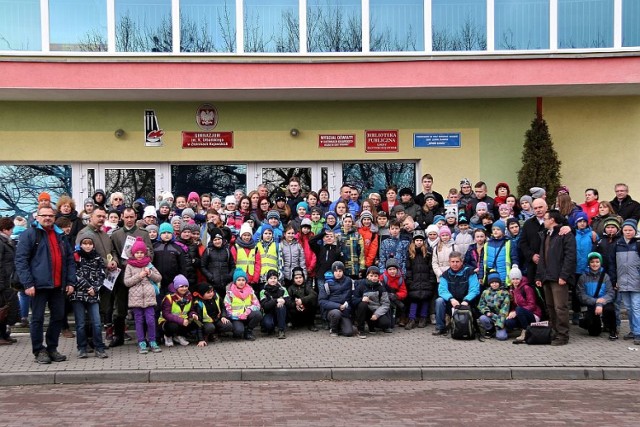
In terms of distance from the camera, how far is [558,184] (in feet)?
51.0

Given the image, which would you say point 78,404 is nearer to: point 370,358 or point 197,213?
point 370,358

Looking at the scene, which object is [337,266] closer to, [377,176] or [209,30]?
[377,176]

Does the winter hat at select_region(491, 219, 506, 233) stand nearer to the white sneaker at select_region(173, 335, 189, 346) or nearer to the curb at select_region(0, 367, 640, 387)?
the curb at select_region(0, 367, 640, 387)

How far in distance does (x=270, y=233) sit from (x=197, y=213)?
1639 mm

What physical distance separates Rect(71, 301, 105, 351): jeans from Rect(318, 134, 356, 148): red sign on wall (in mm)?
7518

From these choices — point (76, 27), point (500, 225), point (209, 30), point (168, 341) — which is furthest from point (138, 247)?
point (76, 27)

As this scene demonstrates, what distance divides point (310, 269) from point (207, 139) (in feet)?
17.1

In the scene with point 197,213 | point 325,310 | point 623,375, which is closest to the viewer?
point 623,375

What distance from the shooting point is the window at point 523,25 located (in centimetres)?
1511

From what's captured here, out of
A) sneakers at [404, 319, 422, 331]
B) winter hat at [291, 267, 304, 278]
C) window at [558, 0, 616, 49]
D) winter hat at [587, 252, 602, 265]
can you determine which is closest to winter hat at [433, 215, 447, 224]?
sneakers at [404, 319, 422, 331]

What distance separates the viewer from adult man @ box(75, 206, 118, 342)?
1017cm

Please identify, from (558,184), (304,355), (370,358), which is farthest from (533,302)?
(558,184)

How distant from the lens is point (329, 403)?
7.85 m

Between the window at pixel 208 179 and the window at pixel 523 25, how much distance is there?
21.0 ft
